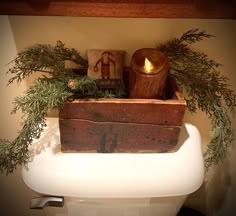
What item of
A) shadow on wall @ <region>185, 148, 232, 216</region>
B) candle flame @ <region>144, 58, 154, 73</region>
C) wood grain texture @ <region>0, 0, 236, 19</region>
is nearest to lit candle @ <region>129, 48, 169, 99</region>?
candle flame @ <region>144, 58, 154, 73</region>

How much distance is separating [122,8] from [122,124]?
257 millimetres

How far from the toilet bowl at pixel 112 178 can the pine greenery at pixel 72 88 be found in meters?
0.05

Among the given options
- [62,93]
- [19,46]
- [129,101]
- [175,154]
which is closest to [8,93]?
[19,46]

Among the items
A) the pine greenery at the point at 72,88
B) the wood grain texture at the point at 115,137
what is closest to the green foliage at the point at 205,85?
the pine greenery at the point at 72,88

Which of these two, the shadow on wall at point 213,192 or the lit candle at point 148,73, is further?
the shadow on wall at point 213,192

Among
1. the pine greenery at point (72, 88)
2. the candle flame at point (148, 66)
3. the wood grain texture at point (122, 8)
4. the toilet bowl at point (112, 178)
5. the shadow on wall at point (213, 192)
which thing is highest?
the wood grain texture at point (122, 8)

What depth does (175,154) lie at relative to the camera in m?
0.57

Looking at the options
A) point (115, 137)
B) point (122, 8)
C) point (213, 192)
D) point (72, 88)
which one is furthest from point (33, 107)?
point (213, 192)

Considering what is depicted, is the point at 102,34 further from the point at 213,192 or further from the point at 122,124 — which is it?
the point at 213,192

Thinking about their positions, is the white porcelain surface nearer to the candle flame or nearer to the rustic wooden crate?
the rustic wooden crate

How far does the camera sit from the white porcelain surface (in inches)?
20.4

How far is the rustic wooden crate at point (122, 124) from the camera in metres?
0.50

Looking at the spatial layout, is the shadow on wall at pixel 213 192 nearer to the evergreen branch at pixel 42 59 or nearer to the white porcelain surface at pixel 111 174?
the white porcelain surface at pixel 111 174

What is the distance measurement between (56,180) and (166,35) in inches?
16.9
